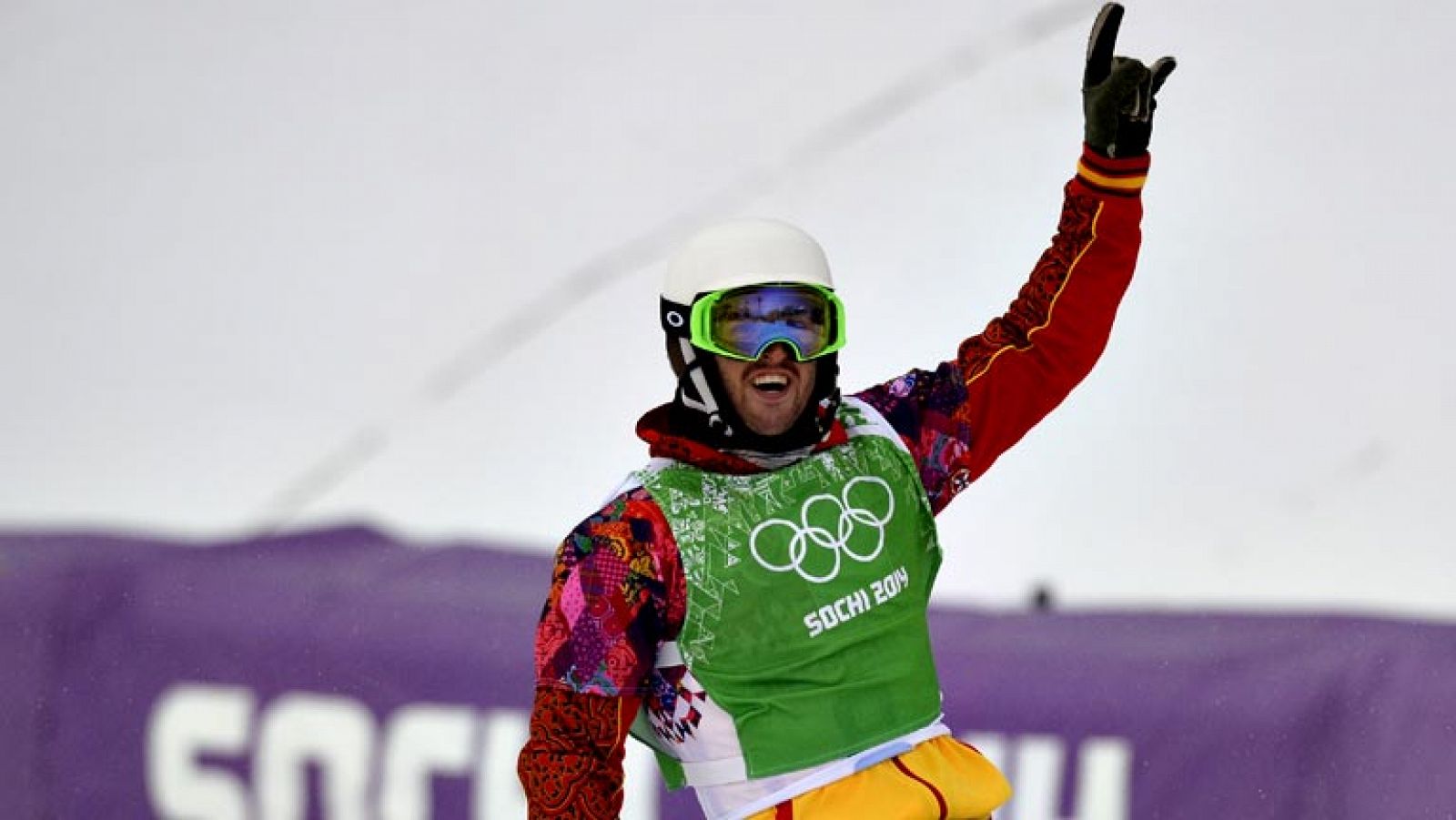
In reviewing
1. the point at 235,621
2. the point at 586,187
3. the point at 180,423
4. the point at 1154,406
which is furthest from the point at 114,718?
the point at 1154,406

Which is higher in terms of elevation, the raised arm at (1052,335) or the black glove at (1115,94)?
the black glove at (1115,94)

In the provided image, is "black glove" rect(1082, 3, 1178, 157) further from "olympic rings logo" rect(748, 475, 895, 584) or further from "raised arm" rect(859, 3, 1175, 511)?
"olympic rings logo" rect(748, 475, 895, 584)

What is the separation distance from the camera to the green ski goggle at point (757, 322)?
7.14 feet

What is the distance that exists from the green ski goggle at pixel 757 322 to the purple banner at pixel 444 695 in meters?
1.35

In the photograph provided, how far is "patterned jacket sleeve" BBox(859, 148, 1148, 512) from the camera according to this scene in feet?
→ 7.69

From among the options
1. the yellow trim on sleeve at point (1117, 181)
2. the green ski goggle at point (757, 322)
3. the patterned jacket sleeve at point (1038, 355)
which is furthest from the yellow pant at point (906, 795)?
the yellow trim on sleeve at point (1117, 181)

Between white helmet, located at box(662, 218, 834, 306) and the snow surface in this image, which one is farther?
the snow surface

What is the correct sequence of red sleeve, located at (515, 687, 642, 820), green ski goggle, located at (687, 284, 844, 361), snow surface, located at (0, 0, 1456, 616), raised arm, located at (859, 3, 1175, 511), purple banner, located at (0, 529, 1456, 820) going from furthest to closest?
snow surface, located at (0, 0, 1456, 616) → purple banner, located at (0, 529, 1456, 820) → raised arm, located at (859, 3, 1175, 511) → green ski goggle, located at (687, 284, 844, 361) → red sleeve, located at (515, 687, 642, 820)

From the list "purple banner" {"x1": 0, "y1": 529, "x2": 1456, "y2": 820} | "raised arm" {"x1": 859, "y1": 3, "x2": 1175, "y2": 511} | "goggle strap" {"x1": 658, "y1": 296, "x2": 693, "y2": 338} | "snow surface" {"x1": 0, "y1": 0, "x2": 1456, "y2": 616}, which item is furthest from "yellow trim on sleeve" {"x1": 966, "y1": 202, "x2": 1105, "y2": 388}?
"snow surface" {"x1": 0, "y1": 0, "x2": 1456, "y2": 616}

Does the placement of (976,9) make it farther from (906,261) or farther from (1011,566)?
(1011,566)

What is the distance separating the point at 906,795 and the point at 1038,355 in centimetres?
52

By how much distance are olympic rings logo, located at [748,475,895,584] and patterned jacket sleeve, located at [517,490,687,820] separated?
0.32ft

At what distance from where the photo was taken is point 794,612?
2.17m

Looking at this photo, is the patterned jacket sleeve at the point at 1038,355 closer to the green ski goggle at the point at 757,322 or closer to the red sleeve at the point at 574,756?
the green ski goggle at the point at 757,322
